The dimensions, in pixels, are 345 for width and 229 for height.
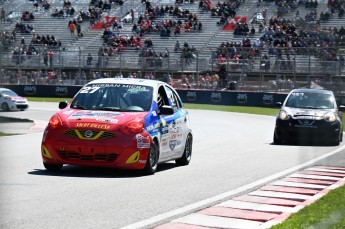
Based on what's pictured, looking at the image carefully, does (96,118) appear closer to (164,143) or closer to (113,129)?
(113,129)

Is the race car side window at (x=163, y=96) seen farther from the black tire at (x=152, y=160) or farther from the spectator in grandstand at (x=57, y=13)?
the spectator in grandstand at (x=57, y=13)

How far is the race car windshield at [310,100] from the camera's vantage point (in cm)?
2248

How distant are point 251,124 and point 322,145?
341 inches

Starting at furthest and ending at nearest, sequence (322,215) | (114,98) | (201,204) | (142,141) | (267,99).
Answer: (267,99) < (114,98) < (142,141) < (201,204) < (322,215)

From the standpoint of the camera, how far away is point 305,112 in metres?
21.8

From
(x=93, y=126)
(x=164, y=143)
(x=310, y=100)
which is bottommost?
(x=164, y=143)

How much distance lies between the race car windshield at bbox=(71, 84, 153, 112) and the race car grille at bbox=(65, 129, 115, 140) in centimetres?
94

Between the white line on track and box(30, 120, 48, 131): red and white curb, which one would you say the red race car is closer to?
the white line on track

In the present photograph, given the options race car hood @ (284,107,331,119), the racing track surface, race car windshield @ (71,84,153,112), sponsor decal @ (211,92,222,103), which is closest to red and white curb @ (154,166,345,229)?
the racing track surface

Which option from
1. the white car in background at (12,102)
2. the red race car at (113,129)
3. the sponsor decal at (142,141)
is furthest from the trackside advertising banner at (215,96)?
the sponsor decal at (142,141)

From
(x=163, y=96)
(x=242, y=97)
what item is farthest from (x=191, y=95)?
(x=163, y=96)

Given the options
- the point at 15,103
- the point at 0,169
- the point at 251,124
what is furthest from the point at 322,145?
the point at 15,103

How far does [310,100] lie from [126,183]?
38.6 ft

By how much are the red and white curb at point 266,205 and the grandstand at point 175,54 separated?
80.3ft
